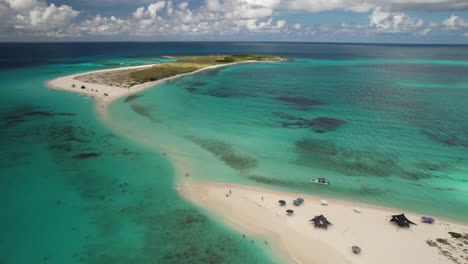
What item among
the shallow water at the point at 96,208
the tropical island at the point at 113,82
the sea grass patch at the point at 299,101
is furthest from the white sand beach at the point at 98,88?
the sea grass patch at the point at 299,101

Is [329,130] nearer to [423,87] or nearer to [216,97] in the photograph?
[216,97]

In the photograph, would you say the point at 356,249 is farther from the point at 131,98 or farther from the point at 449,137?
the point at 131,98

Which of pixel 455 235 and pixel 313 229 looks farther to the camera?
pixel 313 229

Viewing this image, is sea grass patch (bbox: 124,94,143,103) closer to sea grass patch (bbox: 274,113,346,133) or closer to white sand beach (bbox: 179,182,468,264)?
sea grass patch (bbox: 274,113,346,133)

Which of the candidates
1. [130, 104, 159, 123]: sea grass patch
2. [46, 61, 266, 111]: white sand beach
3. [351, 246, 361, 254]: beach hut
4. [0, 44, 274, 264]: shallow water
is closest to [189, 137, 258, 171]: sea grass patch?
[0, 44, 274, 264]: shallow water

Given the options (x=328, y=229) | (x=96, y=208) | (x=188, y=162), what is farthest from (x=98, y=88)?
(x=328, y=229)

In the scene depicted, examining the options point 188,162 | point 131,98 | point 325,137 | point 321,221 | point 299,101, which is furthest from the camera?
point 131,98
